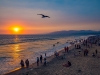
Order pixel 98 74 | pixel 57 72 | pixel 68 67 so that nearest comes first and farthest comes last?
pixel 98 74 < pixel 57 72 < pixel 68 67

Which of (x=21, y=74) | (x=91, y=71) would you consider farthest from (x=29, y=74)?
(x=91, y=71)

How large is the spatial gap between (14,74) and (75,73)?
7.53 meters

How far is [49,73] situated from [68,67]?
359 cm

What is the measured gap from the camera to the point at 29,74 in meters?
16.0

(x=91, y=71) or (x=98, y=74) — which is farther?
(x=91, y=71)

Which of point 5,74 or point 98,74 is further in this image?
point 5,74

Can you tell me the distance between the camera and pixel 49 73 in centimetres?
1622

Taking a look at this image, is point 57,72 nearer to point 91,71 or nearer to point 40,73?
point 40,73

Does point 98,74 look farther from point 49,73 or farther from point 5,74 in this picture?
point 5,74

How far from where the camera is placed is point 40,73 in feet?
53.7

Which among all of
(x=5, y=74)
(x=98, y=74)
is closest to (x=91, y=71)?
(x=98, y=74)

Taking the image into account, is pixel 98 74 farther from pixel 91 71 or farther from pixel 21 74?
pixel 21 74

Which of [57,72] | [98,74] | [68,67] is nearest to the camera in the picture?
[98,74]

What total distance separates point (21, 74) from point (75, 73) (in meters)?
6.50
